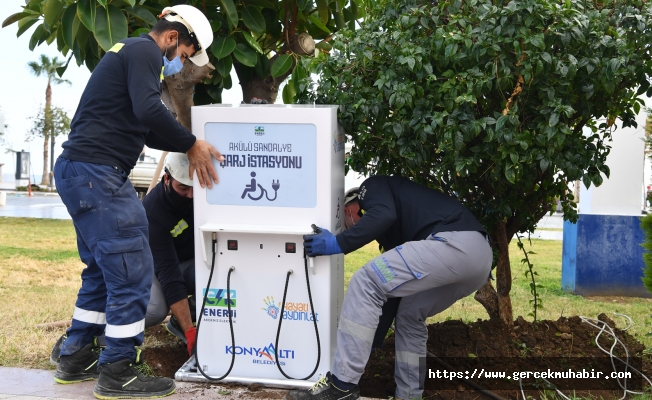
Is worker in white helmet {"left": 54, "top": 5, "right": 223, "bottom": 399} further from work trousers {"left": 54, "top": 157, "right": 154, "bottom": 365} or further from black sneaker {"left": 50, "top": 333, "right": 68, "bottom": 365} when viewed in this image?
black sneaker {"left": 50, "top": 333, "right": 68, "bottom": 365}

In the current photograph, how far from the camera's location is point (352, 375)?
3650mm

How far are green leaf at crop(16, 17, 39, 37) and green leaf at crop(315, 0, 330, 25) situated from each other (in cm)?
227

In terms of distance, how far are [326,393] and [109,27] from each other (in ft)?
9.07

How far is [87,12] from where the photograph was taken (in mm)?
4715

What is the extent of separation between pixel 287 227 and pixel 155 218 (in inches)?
45.1

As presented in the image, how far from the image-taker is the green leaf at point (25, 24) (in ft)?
18.8

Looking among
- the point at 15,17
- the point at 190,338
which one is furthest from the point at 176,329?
the point at 15,17

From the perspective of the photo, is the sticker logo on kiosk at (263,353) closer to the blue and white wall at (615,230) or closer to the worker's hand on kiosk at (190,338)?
the worker's hand on kiosk at (190,338)

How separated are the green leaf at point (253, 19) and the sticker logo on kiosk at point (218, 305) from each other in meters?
2.00

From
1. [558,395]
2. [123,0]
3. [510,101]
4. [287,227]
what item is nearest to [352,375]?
[287,227]

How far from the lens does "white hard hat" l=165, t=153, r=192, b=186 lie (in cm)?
437

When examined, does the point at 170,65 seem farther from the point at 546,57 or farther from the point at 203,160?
the point at 546,57

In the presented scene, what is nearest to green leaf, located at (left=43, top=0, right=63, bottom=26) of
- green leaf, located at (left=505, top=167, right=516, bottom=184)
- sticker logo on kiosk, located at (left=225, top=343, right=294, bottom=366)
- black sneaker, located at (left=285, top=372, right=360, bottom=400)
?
sticker logo on kiosk, located at (left=225, top=343, right=294, bottom=366)

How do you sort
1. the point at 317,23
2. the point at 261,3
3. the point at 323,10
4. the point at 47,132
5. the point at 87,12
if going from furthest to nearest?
the point at 47,132, the point at 317,23, the point at 323,10, the point at 261,3, the point at 87,12
